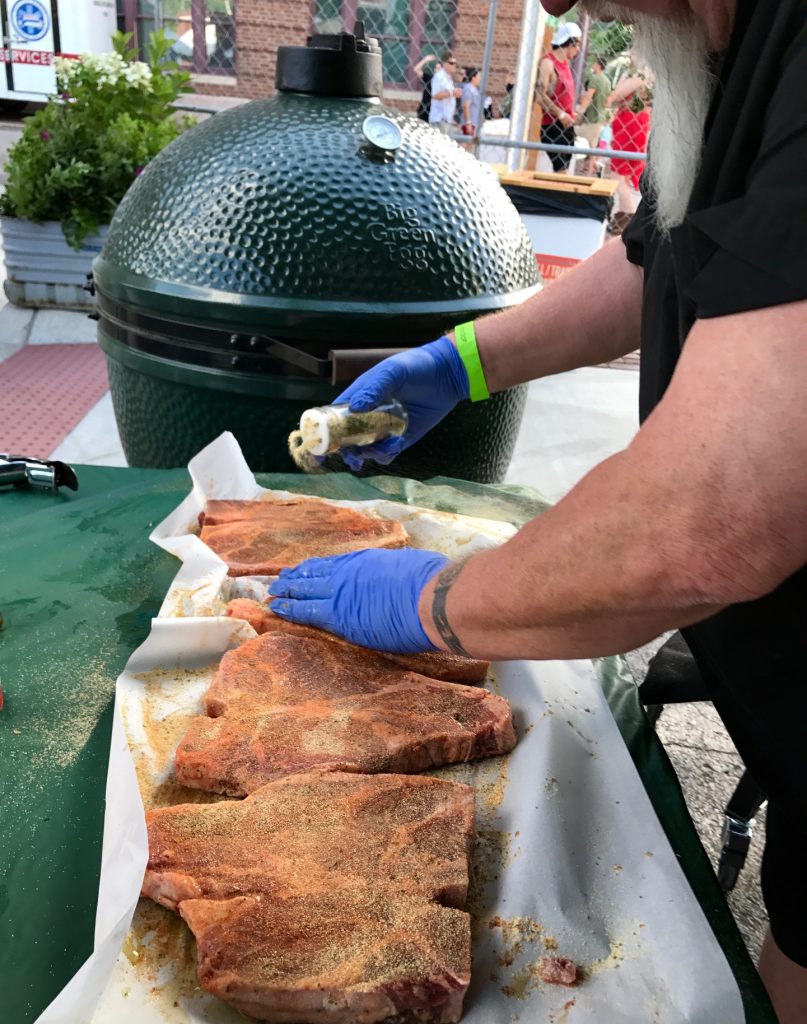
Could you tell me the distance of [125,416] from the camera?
2.63 m

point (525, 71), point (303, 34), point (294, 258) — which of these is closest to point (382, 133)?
point (294, 258)

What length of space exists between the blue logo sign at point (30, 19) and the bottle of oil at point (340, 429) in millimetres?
12863

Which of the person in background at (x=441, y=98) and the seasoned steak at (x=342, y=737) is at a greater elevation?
the person in background at (x=441, y=98)

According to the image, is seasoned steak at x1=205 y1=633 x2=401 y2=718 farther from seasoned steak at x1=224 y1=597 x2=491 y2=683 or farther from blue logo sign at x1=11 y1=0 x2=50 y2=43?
blue logo sign at x1=11 y1=0 x2=50 y2=43

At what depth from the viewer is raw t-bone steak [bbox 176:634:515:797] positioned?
51.6 inches

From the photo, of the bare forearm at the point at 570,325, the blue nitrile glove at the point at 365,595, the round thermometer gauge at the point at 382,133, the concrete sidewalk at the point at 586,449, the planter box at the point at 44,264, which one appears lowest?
the concrete sidewalk at the point at 586,449

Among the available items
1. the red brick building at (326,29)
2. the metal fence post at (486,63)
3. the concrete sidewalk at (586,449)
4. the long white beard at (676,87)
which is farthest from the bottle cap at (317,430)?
the red brick building at (326,29)

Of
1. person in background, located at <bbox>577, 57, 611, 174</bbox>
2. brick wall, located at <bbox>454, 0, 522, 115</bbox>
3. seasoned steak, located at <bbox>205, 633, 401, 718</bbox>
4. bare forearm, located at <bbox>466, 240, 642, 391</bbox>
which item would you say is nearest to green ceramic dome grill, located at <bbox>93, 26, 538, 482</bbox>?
bare forearm, located at <bbox>466, 240, 642, 391</bbox>

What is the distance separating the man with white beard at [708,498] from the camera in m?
0.85

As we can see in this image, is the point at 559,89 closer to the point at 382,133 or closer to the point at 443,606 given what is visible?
the point at 382,133

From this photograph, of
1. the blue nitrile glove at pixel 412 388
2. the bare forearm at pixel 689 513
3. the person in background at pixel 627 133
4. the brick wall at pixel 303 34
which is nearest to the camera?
the bare forearm at pixel 689 513

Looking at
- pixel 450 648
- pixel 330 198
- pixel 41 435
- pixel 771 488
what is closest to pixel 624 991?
pixel 450 648

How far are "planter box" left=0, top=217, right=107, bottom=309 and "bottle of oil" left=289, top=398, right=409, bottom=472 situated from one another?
483cm

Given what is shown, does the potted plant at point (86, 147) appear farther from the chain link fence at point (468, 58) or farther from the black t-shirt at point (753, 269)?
the black t-shirt at point (753, 269)
